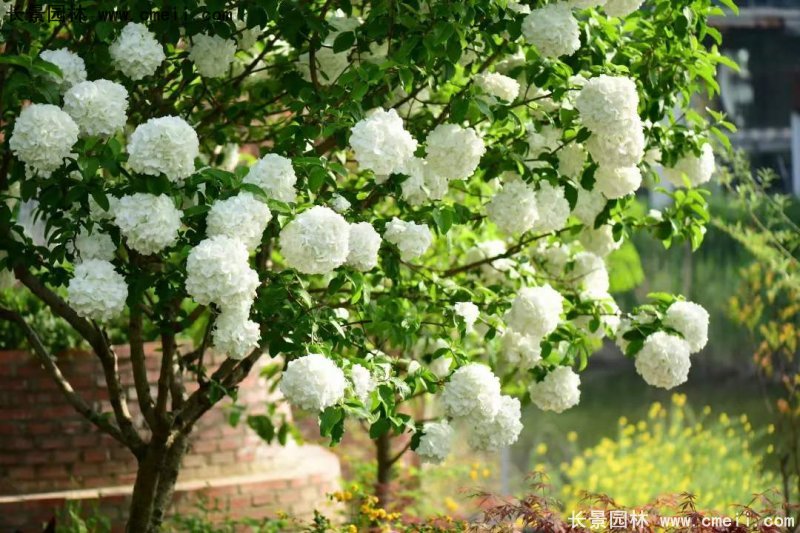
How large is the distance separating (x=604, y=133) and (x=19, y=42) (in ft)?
6.08

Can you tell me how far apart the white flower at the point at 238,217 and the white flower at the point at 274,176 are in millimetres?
89

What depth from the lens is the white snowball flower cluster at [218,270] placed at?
2.81 m

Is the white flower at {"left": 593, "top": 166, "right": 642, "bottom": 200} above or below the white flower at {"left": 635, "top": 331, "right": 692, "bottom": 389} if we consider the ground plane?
above

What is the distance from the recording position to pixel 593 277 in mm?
4172

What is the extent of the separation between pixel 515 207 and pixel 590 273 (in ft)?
2.41

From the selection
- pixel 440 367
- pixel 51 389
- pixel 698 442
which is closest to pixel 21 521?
pixel 51 389

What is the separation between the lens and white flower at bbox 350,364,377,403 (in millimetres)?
3100

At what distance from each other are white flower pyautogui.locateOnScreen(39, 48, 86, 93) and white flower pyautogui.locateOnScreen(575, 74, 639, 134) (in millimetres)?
1482

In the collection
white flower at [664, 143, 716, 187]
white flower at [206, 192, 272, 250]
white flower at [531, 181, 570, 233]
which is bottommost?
white flower at [206, 192, 272, 250]

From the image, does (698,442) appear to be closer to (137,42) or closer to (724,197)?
(724,197)

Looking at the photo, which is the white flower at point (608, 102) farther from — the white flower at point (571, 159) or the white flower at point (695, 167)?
the white flower at point (695, 167)

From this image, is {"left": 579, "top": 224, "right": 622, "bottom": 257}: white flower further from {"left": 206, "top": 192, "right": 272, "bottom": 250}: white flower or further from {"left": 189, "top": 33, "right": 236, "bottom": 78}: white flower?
{"left": 206, "top": 192, "right": 272, "bottom": 250}: white flower

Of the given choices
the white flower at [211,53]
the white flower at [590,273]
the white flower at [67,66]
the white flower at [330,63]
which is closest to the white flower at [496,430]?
the white flower at [590,273]

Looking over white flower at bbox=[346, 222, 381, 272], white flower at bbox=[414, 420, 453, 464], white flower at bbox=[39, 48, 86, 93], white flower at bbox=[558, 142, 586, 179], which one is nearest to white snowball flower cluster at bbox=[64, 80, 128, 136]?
white flower at bbox=[39, 48, 86, 93]
